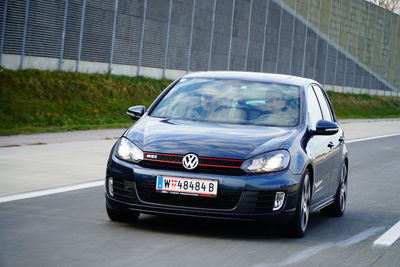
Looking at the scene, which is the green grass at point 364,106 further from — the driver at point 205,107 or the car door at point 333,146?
the driver at point 205,107

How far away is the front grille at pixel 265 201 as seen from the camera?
7.48 metres

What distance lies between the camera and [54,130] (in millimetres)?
20094

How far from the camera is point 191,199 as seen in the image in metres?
7.46

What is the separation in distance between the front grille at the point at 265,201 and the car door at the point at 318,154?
2.69 feet

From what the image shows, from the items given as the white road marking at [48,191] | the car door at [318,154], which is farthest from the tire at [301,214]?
the white road marking at [48,191]

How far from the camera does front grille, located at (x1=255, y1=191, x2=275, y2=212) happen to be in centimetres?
748

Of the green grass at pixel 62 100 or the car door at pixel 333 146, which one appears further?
the green grass at pixel 62 100

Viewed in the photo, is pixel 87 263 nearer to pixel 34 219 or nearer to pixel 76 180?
pixel 34 219

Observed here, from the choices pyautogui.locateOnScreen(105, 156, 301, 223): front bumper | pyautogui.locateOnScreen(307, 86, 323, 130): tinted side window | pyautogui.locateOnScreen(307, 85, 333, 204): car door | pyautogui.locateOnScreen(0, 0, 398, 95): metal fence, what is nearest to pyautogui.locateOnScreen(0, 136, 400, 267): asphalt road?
pyautogui.locateOnScreen(105, 156, 301, 223): front bumper

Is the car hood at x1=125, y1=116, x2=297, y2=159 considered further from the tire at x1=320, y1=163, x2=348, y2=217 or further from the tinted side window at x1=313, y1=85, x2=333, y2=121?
the tire at x1=320, y1=163, x2=348, y2=217

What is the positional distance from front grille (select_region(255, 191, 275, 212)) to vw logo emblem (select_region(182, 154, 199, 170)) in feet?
1.99

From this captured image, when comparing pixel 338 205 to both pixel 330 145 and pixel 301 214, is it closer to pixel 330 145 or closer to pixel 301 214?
pixel 330 145

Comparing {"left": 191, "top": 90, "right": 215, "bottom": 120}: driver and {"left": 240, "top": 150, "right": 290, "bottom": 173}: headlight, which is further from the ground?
{"left": 191, "top": 90, "right": 215, "bottom": 120}: driver

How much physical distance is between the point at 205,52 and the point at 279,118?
27.7 metres
